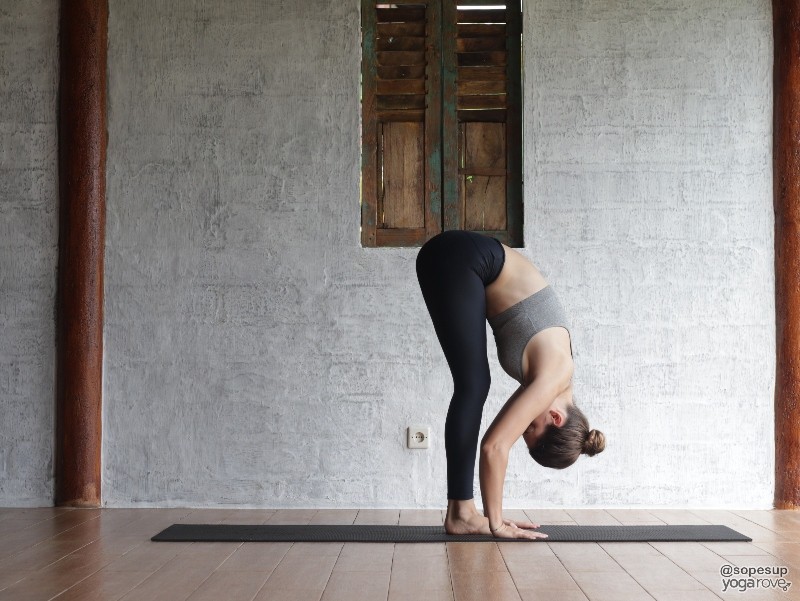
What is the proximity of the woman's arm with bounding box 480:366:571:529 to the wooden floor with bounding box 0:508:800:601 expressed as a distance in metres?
0.16

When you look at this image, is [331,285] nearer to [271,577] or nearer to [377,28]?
[377,28]

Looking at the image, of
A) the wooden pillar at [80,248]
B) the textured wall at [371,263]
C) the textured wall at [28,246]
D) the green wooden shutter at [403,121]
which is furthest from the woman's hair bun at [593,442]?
the textured wall at [28,246]

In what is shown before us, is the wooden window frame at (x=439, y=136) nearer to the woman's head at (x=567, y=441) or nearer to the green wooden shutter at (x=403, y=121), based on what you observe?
the green wooden shutter at (x=403, y=121)

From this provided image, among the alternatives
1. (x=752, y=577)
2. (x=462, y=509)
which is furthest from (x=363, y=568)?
(x=752, y=577)

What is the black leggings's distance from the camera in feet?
10.1

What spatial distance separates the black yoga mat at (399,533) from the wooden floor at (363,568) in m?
0.06

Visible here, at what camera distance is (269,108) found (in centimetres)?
411

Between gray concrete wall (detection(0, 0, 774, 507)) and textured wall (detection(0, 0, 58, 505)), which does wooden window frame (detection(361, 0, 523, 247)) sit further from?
textured wall (detection(0, 0, 58, 505))

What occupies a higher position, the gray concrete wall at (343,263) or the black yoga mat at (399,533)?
the gray concrete wall at (343,263)

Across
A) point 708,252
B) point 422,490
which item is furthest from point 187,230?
point 708,252

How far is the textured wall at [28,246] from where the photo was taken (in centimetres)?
400

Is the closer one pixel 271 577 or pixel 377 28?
pixel 271 577

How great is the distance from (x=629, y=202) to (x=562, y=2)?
95 centimetres

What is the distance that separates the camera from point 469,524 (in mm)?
3111
